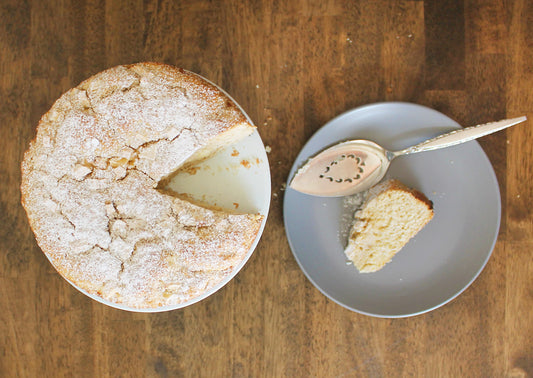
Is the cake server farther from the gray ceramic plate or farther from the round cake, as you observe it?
the round cake

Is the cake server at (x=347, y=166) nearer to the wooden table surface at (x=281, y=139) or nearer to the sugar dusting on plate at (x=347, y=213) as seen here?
the sugar dusting on plate at (x=347, y=213)

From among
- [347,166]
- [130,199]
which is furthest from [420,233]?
[130,199]

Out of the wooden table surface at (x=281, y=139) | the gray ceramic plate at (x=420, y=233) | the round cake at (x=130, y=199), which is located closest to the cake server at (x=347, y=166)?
the gray ceramic plate at (x=420, y=233)

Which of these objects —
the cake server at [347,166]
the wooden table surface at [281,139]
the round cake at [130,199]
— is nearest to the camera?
the round cake at [130,199]

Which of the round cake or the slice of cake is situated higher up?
the round cake

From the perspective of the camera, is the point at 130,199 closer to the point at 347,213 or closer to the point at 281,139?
the point at 281,139

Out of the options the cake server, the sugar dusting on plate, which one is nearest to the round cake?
the cake server
